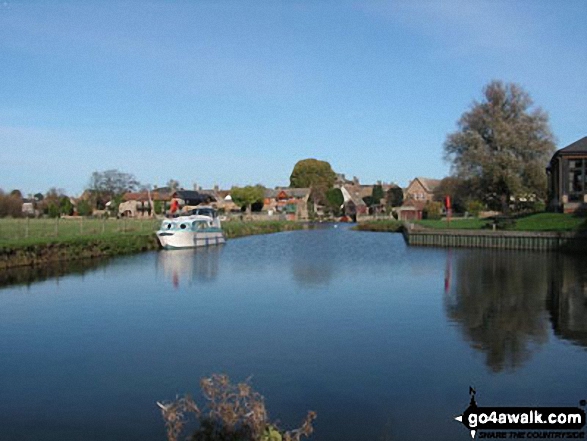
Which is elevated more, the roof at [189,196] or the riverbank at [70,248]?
the roof at [189,196]

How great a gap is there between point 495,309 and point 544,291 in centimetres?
547

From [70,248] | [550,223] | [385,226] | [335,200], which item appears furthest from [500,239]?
[335,200]

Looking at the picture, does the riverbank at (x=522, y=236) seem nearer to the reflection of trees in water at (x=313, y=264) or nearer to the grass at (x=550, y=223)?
the grass at (x=550, y=223)

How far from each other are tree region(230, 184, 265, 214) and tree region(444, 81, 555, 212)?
5683 cm

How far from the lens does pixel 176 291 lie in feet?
84.8

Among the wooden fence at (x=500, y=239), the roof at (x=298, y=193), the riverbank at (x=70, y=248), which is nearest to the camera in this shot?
the riverbank at (x=70, y=248)

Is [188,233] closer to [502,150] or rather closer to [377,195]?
[502,150]

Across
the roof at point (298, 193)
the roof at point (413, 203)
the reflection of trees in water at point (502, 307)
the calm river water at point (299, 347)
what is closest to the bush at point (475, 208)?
the roof at point (413, 203)

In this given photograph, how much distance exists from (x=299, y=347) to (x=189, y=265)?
75.3 feet

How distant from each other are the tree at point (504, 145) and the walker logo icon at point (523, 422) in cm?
4931

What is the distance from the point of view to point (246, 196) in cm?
11181

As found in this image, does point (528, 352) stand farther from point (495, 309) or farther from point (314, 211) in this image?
point (314, 211)

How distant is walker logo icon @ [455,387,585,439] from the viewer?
30.6ft

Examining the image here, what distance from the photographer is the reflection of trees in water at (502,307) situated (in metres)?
15.0
